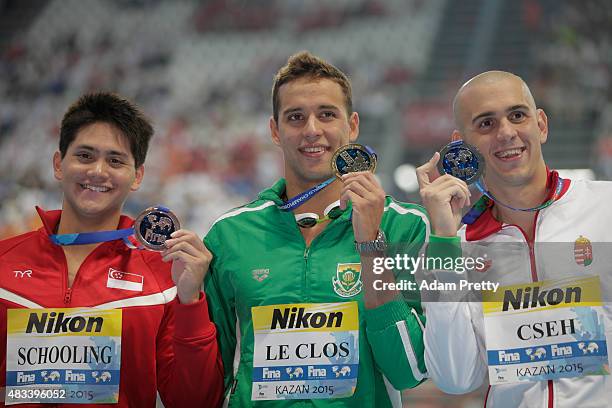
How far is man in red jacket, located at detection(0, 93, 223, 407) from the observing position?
6.81 feet

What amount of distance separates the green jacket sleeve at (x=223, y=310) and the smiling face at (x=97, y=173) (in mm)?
412

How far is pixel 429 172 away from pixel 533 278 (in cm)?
42

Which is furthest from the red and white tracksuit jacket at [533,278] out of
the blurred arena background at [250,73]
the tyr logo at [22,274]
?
the blurred arena background at [250,73]

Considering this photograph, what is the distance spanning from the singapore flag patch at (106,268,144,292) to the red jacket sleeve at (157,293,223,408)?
161 mm

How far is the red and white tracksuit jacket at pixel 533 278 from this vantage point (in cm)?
189

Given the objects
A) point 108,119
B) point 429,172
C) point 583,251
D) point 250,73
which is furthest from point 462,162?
point 250,73

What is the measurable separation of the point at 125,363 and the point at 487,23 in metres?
11.8

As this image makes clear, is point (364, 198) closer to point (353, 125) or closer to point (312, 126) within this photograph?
point (312, 126)

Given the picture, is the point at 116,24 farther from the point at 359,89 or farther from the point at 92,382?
the point at 92,382

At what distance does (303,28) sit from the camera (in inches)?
530

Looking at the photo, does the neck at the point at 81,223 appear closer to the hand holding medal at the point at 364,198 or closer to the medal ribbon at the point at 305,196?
the medal ribbon at the point at 305,196

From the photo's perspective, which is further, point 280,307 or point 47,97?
point 47,97

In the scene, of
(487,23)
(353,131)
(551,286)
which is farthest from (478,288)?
(487,23)

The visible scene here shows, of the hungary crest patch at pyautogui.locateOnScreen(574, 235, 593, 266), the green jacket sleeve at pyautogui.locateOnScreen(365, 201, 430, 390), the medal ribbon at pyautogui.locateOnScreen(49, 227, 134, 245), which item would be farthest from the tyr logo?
the hungary crest patch at pyautogui.locateOnScreen(574, 235, 593, 266)
